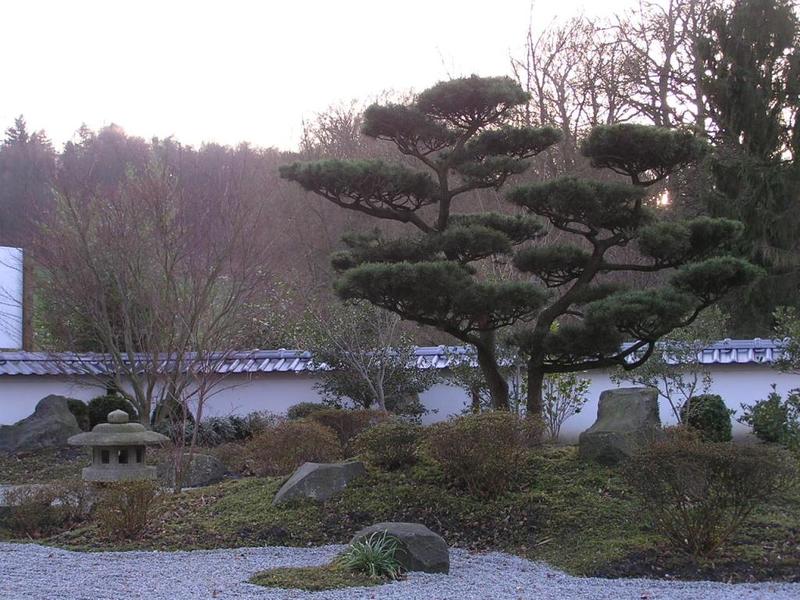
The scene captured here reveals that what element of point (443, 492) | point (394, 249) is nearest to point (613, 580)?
point (443, 492)

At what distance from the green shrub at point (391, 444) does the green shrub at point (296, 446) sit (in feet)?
3.69

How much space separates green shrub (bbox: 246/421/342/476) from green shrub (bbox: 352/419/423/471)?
1.12 metres

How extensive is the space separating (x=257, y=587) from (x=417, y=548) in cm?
108

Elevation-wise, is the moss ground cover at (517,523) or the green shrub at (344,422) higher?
the green shrub at (344,422)

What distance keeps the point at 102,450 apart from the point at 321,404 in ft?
18.8

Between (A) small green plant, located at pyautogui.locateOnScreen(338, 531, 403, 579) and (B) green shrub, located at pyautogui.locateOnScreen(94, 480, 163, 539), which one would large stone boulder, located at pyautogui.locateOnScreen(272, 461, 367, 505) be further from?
(A) small green plant, located at pyautogui.locateOnScreen(338, 531, 403, 579)

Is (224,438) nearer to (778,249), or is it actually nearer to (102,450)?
(102,450)

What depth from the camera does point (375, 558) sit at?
544cm

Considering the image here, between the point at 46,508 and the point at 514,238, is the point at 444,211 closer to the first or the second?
the point at 514,238

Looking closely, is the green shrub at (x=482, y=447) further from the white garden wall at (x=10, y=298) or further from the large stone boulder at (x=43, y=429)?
the white garden wall at (x=10, y=298)

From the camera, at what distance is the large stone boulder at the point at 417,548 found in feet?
18.2

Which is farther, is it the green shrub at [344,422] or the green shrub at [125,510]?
the green shrub at [344,422]

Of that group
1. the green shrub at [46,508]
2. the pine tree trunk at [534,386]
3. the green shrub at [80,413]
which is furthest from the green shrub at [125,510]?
the green shrub at [80,413]

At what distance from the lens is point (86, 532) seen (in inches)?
277
